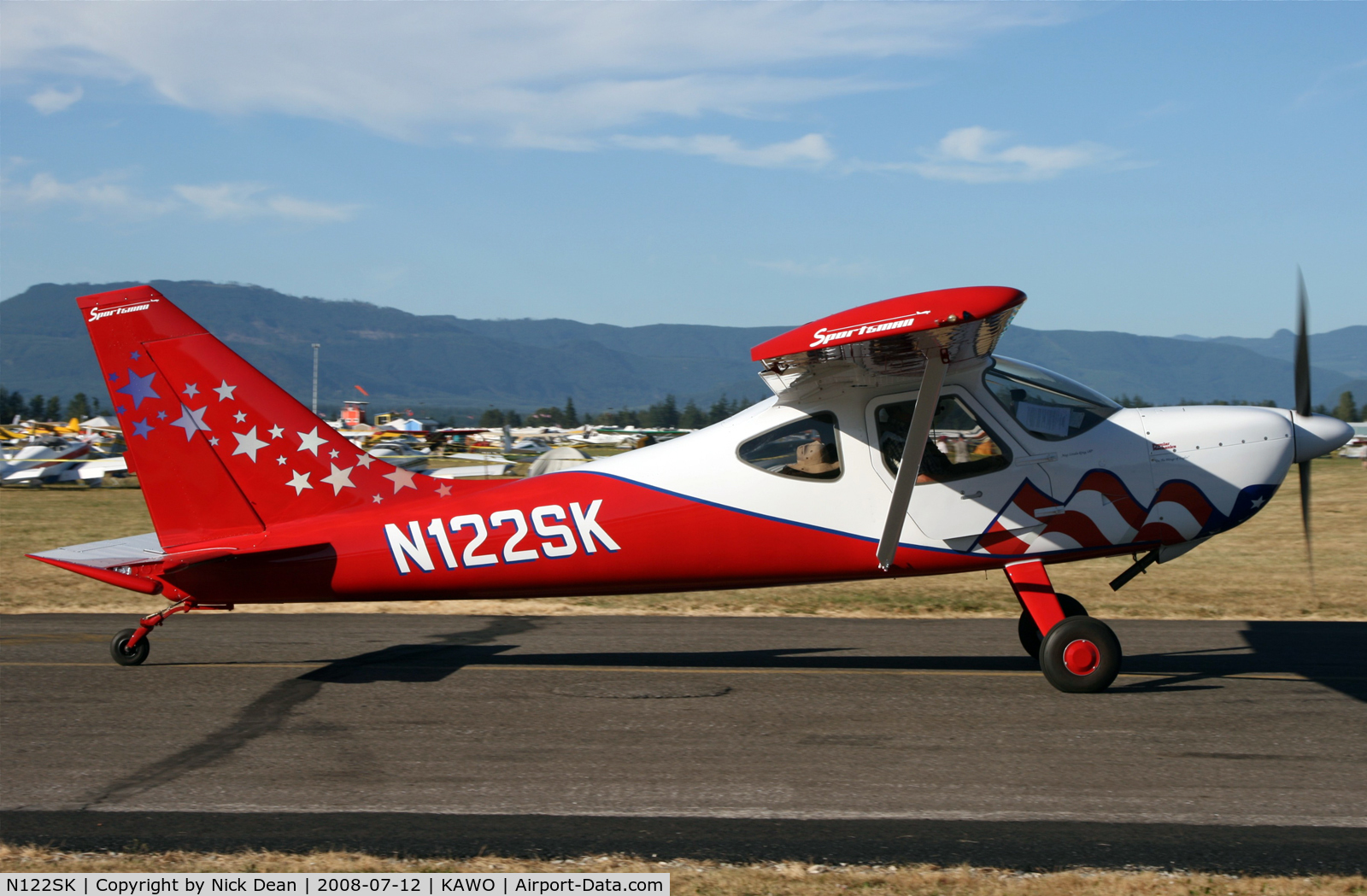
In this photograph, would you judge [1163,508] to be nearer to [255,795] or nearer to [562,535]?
[562,535]

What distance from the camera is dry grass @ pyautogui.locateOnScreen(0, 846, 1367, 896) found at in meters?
3.91

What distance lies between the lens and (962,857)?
14.1ft

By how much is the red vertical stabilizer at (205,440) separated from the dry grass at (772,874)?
3605 mm

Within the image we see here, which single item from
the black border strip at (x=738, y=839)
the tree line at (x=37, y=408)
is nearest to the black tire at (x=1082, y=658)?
the black border strip at (x=738, y=839)

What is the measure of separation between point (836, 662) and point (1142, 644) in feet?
9.60

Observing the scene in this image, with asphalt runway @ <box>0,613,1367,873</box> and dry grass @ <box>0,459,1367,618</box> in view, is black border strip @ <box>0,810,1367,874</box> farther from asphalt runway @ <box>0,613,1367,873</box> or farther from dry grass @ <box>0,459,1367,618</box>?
dry grass @ <box>0,459,1367,618</box>

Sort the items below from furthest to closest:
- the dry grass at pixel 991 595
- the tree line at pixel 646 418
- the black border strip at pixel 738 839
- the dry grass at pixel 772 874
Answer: the tree line at pixel 646 418 < the dry grass at pixel 991 595 < the black border strip at pixel 738 839 < the dry grass at pixel 772 874

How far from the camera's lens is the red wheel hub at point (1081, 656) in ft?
22.8

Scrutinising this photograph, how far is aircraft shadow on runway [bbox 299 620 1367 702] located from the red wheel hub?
1.18ft

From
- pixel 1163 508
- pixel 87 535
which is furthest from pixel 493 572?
pixel 87 535

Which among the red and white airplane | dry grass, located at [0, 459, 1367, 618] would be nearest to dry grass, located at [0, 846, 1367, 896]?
the red and white airplane

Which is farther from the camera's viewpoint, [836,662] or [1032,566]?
[836,662]

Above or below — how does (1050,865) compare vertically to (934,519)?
below

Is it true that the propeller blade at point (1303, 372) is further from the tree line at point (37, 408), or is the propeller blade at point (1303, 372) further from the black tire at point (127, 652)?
the tree line at point (37, 408)
